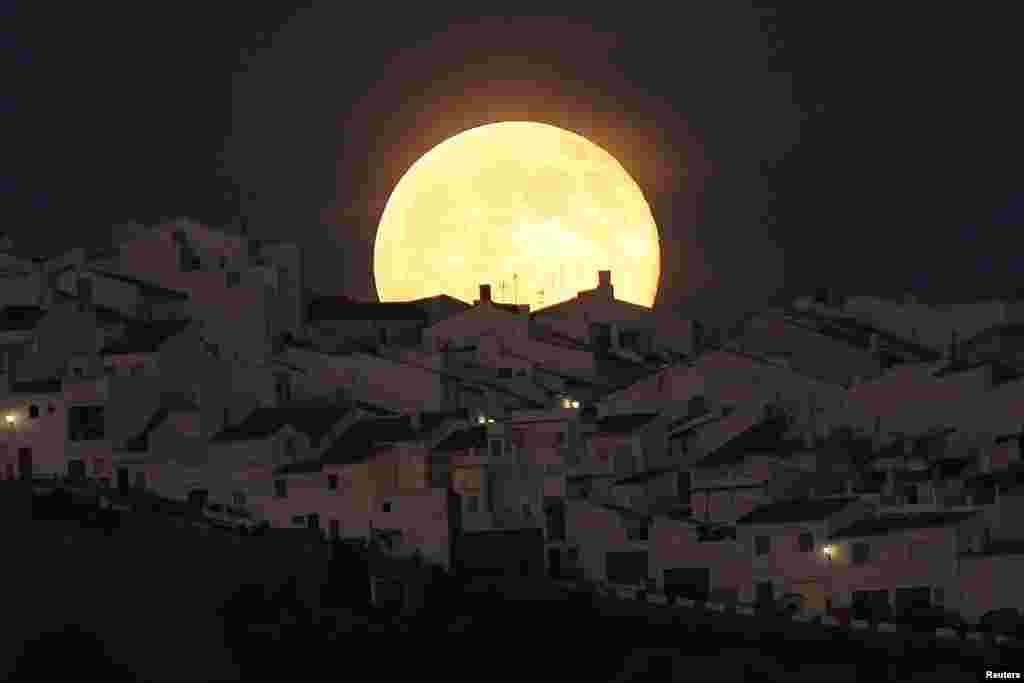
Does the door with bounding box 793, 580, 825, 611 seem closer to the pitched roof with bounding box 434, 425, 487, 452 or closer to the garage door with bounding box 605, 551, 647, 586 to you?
the garage door with bounding box 605, 551, 647, 586

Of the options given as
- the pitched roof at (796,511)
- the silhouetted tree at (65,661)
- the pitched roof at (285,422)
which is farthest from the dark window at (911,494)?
the silhouetted tree at (65,661)

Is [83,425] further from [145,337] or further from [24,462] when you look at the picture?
[145,337]

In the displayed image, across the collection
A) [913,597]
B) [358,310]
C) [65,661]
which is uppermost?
[358,310]

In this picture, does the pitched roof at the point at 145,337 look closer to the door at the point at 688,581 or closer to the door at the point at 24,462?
the door at the point at 24,462

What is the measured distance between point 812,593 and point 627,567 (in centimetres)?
387

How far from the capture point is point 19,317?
7375 centimetres

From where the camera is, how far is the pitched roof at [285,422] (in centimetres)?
6888

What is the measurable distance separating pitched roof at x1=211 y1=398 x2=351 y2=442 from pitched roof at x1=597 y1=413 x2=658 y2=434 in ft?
13.1

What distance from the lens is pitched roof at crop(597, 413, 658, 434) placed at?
71000mm

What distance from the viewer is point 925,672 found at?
56.2 m

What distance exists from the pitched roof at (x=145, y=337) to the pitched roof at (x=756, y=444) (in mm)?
8370

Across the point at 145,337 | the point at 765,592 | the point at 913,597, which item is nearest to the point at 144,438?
the point at 145,337

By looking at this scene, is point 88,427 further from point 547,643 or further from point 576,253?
point 576,253

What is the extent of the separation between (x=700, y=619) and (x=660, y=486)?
8778 millimetres
